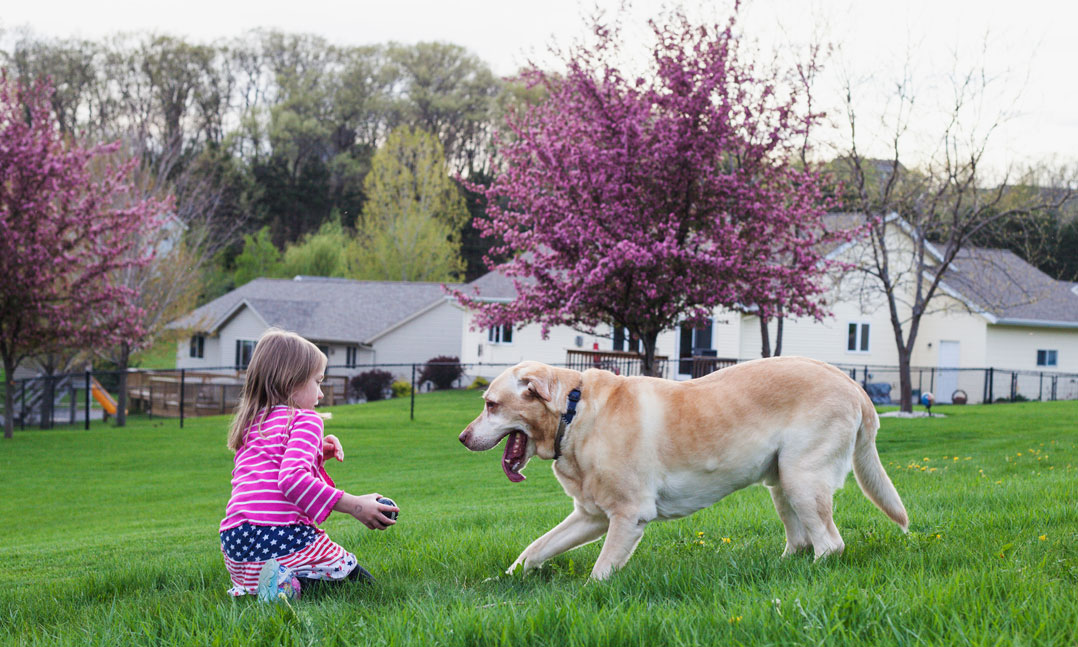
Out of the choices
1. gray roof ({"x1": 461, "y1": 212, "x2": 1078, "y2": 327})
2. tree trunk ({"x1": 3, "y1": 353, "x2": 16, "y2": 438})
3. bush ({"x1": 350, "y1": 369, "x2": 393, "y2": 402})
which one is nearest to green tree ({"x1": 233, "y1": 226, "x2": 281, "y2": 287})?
gray roof ({"x1": 461, "y1": 212, "x2": 1078, "y2": 327})

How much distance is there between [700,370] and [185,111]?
137ft

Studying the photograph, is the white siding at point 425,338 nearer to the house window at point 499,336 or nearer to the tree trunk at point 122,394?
the house window at point 499,336

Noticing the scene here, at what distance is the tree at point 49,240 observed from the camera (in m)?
18.0

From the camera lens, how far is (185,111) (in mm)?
53500

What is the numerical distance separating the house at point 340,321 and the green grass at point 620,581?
30059mm

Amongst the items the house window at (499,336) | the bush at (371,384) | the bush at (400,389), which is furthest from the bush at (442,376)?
the house window at (499,336)

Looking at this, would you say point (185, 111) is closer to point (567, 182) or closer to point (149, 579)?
point (567, 182)

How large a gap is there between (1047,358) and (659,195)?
2614 cm

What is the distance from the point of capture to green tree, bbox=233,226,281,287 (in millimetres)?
53188

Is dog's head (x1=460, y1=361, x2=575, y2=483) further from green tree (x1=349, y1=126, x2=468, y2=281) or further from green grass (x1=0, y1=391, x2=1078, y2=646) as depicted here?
green tree (x1=349, y1=126, x2=468, y2=281)

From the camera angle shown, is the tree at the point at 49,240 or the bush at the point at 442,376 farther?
the bush at the point at 442,376

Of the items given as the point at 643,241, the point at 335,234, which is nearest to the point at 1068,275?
the point at 643,241

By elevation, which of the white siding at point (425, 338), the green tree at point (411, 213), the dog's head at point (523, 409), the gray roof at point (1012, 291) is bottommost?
the white siding at point (425, 338)

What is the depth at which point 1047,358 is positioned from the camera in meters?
33.9
